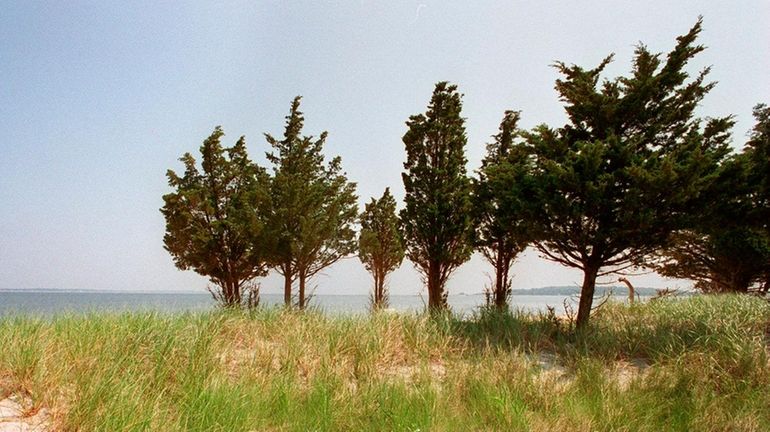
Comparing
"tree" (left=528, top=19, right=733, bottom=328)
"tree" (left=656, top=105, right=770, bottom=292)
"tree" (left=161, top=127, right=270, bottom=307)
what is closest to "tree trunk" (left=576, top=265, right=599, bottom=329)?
"tree" (left=528, top=19, right=733, bottom=328)

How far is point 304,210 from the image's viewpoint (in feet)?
52.1

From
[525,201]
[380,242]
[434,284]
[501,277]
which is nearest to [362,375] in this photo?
[525,201]

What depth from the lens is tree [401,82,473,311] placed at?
14.6 m

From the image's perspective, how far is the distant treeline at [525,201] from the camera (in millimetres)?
8883

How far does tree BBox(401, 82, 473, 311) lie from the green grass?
248 inches

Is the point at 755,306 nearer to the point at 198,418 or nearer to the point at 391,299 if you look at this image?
the point at 391,299

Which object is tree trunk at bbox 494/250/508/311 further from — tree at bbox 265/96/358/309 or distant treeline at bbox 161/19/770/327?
tree at bbox 265/96/358/309

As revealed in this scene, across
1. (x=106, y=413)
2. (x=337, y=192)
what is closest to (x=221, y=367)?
→ (x=106, y=413)

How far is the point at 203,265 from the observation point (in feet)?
57.2

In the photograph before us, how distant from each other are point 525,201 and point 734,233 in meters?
13.7

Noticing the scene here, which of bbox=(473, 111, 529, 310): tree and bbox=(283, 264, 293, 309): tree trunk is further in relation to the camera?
bbox=(283, 264, 293, 309): tree trunk

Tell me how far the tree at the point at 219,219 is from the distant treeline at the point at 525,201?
0.20 feet

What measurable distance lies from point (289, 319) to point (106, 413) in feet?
14.4

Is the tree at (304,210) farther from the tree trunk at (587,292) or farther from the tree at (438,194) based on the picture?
the tree trunk at (587,292)
